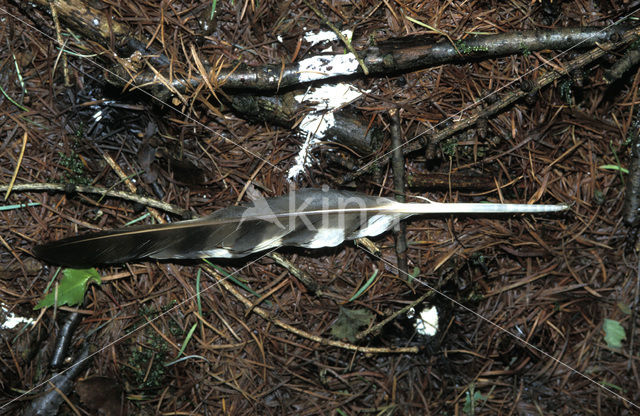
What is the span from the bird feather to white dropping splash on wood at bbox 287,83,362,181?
0.43 m

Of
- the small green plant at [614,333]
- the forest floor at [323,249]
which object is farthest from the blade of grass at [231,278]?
the small green plant at [614,333]

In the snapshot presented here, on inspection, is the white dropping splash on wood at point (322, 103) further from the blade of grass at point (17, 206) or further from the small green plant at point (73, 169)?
the blade of grass at point (17, 206)

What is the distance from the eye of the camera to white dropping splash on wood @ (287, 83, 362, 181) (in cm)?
249

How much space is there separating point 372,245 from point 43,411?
2304 mm

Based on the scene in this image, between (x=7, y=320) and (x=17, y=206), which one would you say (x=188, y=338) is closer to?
(x=7, y=320)

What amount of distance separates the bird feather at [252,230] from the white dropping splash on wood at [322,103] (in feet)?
1.40

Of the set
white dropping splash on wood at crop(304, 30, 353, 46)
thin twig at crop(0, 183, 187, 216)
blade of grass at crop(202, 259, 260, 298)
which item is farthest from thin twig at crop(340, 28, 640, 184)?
thin twig at crop(0, 183, 187, 216)

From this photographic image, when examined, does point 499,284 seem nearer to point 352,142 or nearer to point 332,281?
point 332,281

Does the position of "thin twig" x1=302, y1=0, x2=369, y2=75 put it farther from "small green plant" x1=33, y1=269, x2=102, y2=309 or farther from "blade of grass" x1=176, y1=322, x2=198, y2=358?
"small green plant" x1=33, y1=269, x2=102, y2=309

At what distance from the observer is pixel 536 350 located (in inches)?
101

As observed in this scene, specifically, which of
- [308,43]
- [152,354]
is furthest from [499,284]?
[152,354]

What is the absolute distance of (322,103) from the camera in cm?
250

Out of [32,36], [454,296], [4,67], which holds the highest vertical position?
[32,36]

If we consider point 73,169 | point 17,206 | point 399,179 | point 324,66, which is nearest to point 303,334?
point 399,179
